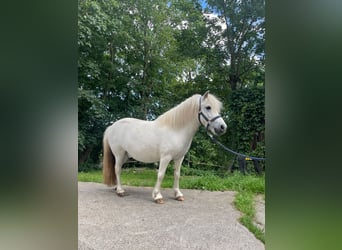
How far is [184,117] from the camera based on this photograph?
5.47 feet

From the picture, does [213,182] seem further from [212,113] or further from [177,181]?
[212,113]

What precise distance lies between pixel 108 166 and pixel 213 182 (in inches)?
28.6

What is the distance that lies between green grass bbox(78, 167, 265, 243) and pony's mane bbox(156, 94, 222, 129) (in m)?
0.32

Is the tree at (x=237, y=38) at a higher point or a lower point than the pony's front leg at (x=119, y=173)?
higher

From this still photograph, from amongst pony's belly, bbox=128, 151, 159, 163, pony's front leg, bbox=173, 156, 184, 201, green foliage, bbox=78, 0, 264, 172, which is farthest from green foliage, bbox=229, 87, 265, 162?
pony's belly, bbox=128, 151, 159, 163

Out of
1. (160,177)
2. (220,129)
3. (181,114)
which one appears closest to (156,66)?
(181,114)

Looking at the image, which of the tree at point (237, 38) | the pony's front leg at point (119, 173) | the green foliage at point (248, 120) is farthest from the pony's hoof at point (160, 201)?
the tree at point (237, 38)

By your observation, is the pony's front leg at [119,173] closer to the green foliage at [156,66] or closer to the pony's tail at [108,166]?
the pony's tail at [108,166]

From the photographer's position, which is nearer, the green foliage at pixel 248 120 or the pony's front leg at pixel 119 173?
Result: the green foliage at pixel 248 120

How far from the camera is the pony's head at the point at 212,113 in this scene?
156cm

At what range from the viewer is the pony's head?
5.13 feet

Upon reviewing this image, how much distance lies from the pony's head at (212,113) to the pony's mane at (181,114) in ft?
0.13

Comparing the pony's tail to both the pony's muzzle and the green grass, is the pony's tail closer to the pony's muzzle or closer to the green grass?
the green grass
